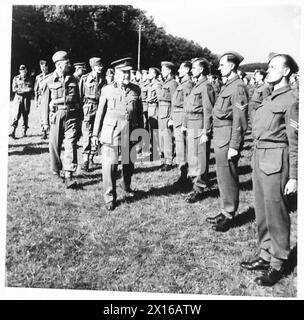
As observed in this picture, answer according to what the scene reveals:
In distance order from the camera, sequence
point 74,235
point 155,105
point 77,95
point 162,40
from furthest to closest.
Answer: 1. point 162,40
2. point 155,105
3. point 77,95
4. point 74,235

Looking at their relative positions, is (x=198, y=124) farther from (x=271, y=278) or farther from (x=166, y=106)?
(x=271, y=278)

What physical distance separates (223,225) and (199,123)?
182 cm

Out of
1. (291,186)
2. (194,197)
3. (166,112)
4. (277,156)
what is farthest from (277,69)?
(166,112)

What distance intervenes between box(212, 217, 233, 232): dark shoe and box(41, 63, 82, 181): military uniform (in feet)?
9.04

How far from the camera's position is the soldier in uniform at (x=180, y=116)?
658cm

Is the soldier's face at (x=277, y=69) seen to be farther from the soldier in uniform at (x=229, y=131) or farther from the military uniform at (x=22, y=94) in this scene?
the military uniform at (x=22, y=94)

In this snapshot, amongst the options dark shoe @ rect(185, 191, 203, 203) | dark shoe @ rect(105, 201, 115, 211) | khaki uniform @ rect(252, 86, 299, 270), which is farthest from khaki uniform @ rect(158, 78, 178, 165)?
khaki uniform @ rect(252, 86, 299, 270)

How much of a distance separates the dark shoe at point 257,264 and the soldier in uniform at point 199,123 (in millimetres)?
1855

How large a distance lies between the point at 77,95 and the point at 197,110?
6.97 feet

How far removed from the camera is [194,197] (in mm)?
5684

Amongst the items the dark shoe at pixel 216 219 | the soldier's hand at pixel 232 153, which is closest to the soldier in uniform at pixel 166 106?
the dark shoe at pixel 216 219

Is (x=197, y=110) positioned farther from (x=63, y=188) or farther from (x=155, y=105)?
(x=155, y=105)
